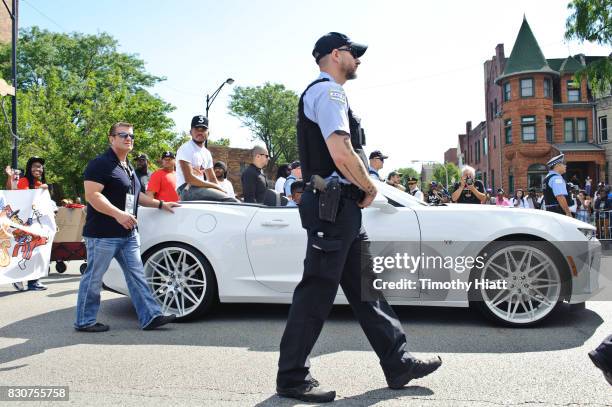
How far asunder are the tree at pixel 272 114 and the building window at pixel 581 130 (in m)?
30.8

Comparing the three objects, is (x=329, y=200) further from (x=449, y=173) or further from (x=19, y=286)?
(x=449, y=173)

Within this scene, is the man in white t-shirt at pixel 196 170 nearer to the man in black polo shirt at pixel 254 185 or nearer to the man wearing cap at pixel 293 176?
the man in black polo shirt at pixel 254 185

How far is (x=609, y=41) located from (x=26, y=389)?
950 inches

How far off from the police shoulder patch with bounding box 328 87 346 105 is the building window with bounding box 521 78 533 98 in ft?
138

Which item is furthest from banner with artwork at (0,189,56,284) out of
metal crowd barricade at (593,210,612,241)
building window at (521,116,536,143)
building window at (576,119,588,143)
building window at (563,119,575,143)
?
building window at (576,119,588,143)

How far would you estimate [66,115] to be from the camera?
29.5m

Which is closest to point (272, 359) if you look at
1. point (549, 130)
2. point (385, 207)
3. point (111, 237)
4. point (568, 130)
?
point (385, 207)

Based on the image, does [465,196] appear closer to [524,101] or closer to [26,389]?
[26,389]

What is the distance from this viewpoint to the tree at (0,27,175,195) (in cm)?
2789

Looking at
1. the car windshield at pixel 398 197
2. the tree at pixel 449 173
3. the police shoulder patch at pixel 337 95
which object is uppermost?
the tree at pixel 449 173

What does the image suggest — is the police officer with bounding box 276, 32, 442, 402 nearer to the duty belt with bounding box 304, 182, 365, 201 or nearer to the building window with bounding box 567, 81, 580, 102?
the duty belt with bounding box 304, 182, 365, 201

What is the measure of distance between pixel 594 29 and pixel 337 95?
22.7m

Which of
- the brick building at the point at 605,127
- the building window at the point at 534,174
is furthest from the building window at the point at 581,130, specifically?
the building window at the point at 534,174

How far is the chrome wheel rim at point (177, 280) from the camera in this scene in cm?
520
